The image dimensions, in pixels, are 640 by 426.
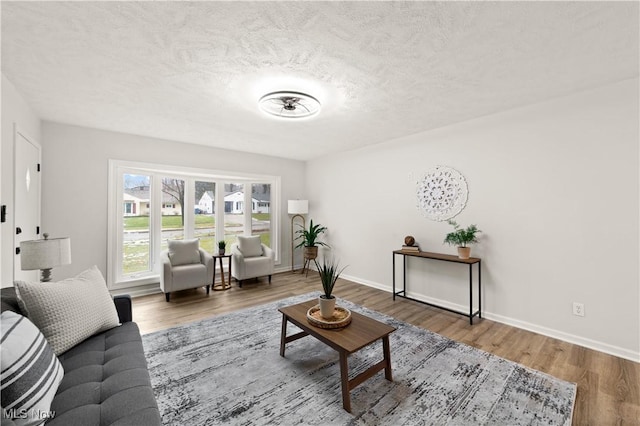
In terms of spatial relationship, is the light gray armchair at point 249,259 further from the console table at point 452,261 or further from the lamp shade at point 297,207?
the console table at point 452,261

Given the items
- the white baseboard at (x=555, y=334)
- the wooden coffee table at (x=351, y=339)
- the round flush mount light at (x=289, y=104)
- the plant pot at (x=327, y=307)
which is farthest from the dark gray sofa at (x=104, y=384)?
the white baseboard at (x=555, y=334)

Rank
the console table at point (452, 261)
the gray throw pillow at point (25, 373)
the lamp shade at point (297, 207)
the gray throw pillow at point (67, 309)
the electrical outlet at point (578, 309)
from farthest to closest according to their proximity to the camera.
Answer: the lamp shade at point (297, 207) → the console table at point (452, 261) → the electrical outlet at point (578, 309) → the gray throw pillow at point (67, 309) → the gray throw pillow at point (25, 373)

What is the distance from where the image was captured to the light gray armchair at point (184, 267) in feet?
12.3

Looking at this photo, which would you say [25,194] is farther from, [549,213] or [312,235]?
[549,213]

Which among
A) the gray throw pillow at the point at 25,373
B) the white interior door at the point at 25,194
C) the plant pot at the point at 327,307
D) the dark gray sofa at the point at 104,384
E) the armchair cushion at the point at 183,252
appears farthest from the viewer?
the armchair cushion at the point at 183,252

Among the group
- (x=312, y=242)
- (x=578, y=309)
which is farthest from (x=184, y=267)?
(x=578, y=309)

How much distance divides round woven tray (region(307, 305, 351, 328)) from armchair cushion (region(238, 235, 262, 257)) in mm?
2734

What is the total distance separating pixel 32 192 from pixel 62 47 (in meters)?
2.07

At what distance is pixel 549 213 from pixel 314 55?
9.19 feet

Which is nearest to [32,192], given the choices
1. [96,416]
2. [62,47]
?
[62,47]

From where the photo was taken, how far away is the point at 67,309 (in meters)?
1.55

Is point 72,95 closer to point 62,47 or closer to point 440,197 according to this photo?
point 62,47

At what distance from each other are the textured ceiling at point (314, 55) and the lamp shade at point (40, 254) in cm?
138

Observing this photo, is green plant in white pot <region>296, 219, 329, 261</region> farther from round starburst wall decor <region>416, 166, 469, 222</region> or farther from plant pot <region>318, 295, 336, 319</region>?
plant pot <region>318, 295, 336, 319</region>
